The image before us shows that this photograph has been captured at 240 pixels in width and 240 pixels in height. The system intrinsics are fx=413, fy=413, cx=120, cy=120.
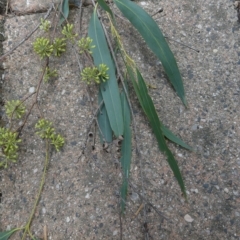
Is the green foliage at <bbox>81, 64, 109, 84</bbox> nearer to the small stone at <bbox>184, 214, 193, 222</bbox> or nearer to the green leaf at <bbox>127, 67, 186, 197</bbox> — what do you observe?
the green leaf at <bbox>127, 67, 186, 197</bbox>

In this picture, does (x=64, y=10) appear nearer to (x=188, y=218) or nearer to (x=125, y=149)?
(x=125, y=149)

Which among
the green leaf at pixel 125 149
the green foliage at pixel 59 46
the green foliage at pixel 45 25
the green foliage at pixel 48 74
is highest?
the green foliage at pixel 45 25

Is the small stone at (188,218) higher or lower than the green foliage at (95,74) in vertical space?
lower

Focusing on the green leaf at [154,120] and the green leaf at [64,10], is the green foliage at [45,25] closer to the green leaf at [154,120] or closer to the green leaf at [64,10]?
the green leaf at [64,10]

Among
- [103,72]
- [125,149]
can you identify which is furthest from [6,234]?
[103,72]

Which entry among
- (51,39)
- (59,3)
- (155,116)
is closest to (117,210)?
(155,116)

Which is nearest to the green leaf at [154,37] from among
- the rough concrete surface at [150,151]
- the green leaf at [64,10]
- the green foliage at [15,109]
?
the rough concrete surface at [150,151]
